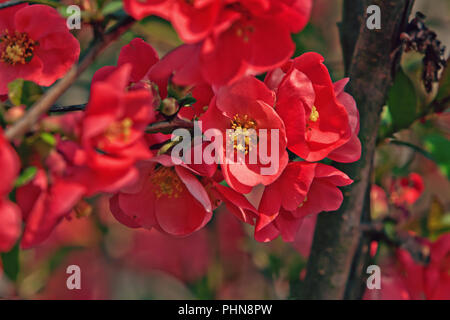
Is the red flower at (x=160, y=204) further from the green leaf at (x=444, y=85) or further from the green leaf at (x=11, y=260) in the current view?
the green leaf at (x=444, y=85)

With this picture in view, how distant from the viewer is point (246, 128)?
0.54 m

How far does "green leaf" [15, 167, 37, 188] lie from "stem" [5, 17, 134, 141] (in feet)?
0.11

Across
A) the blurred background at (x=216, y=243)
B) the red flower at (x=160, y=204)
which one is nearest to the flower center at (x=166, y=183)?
the red flower at (x=160, y=204)

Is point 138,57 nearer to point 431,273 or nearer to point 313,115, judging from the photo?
point 313,115

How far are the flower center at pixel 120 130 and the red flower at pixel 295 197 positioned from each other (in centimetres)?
21

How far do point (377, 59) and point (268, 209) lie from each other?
10.9 inches

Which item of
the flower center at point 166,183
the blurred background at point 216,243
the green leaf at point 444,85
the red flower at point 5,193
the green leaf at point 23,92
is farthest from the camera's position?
the blurred background at point 216,243

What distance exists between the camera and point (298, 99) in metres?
0.50

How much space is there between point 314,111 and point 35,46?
0.36 metres

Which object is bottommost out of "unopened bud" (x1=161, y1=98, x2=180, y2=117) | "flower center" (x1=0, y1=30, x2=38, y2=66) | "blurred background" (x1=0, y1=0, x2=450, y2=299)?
"blurred background" (x1=0, y1=0, x2=450, y2=299)

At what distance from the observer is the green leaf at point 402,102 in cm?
78

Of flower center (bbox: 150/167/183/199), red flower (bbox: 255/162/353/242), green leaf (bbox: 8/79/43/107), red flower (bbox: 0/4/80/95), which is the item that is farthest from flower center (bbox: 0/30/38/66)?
red flower (bbox: 255/162/353/242)

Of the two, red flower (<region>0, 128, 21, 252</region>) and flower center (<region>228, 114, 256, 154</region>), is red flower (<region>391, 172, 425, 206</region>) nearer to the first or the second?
flower center (<region>228, 114, 256, 154</region>)

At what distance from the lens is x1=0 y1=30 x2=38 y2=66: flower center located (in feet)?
1.80
